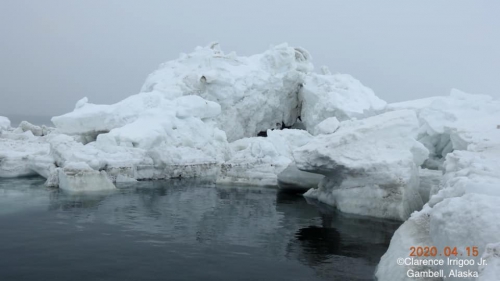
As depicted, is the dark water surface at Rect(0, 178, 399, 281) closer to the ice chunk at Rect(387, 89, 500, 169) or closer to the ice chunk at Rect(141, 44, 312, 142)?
the ice chunk at Rect(387, 89, 500, 169)

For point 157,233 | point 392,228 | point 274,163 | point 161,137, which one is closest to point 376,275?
point 392,228

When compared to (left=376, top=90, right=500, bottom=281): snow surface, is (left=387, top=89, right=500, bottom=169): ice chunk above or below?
above

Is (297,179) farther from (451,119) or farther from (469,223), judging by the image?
(469,223)

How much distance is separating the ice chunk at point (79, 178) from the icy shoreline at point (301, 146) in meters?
0.05

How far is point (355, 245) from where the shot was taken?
11.4 meters

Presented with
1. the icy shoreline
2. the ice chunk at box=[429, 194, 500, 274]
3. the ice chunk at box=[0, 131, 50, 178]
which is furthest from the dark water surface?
the ice chunk at box=[0, 131, 50, 178]

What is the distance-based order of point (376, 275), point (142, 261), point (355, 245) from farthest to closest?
point (355, 245), point (142, 261), point (376, 275)

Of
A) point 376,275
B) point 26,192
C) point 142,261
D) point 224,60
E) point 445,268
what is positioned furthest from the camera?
point 224,60

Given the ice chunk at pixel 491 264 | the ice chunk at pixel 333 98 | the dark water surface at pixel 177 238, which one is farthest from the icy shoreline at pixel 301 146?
the dark water surface at pixel 177 238

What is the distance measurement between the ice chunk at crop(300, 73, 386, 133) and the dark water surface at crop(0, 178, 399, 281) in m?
16.7

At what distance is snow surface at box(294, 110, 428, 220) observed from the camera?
1462 centimetres

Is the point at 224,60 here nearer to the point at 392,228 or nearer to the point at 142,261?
the point at 392,228

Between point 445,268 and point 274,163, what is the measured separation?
1708 centimetres

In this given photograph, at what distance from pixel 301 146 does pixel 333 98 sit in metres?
13.0
